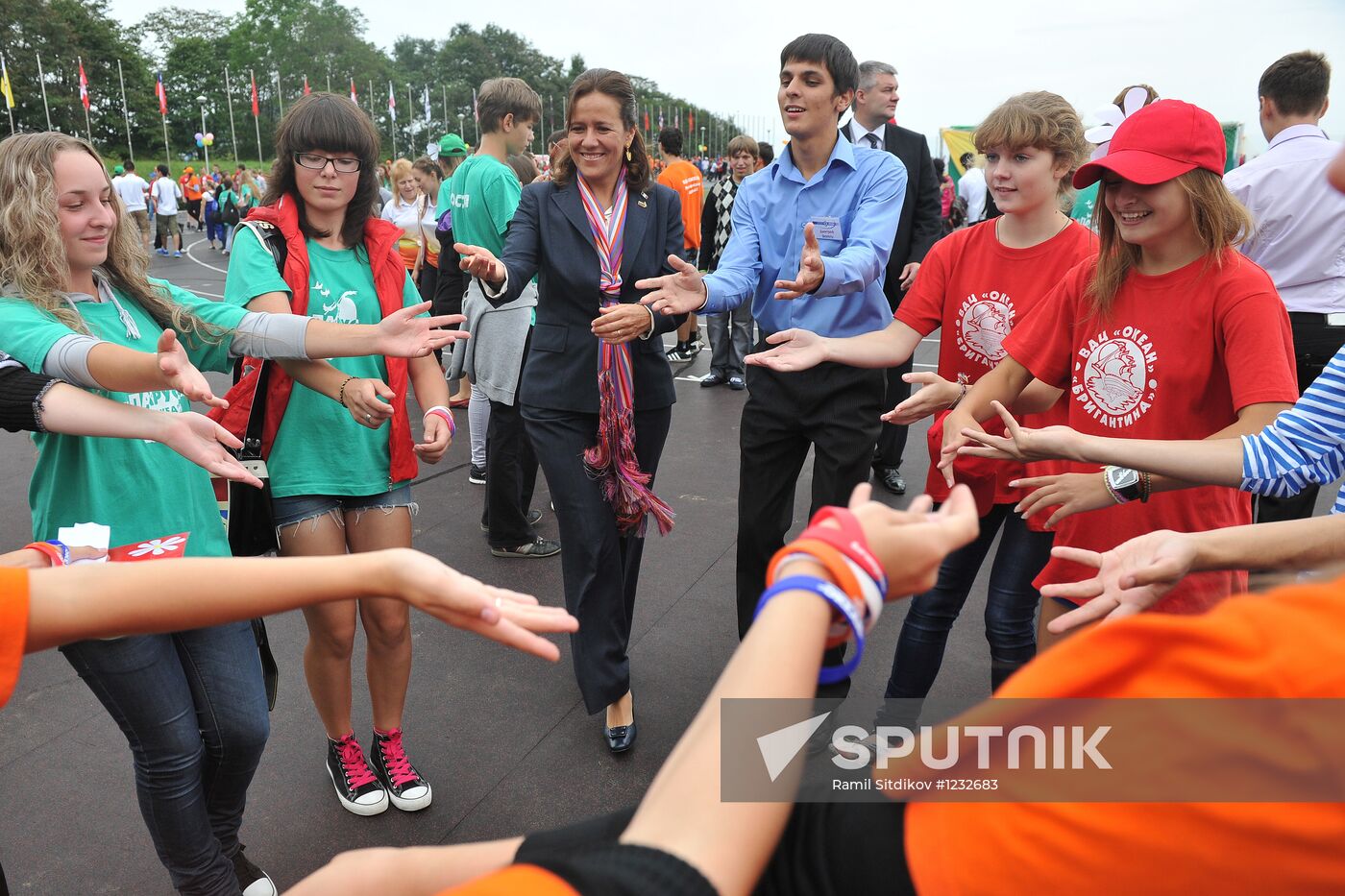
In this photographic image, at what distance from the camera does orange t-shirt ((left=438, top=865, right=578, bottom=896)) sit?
944 millimetres

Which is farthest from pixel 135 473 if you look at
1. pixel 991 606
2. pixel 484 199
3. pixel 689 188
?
pixel 689 188

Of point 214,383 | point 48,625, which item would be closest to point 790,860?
point 48,625

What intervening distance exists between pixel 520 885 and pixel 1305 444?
68.7 inches

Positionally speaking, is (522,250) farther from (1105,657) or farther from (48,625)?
(1105,657)

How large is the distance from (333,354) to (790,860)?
1.86m

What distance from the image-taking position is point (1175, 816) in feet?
3.01

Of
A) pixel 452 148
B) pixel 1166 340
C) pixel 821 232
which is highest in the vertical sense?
pixel 452 148

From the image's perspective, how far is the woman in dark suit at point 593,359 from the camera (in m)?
3.17

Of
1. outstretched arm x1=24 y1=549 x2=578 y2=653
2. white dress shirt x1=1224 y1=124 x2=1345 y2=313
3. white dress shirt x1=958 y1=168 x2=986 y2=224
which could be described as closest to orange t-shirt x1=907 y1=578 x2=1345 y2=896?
outstretched arm x1=24 y1=549 x2=578 y2=653

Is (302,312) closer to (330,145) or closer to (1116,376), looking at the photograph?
(330,145)

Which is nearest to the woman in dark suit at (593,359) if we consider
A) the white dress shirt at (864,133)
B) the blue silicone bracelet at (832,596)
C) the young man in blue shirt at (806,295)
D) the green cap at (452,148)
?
the young man in blue shirt at (806,295)

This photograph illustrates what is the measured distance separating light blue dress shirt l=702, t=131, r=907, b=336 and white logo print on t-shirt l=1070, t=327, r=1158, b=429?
0.95 metres

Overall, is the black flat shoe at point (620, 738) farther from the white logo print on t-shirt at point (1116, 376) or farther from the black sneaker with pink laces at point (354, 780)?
the white logo print on t-shirt at point (1116, 376)

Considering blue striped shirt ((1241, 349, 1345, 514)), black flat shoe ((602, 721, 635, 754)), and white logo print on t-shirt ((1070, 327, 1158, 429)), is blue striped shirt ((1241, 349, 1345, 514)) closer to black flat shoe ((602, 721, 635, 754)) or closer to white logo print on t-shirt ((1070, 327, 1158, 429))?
white logo print on t-shirt ((1070, 327, 1158, 429))
